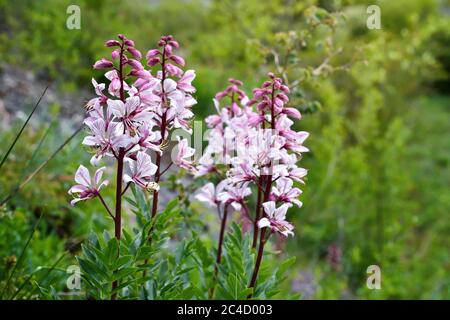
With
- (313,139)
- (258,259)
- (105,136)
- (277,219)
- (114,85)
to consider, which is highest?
(313,139)

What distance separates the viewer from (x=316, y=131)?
18.5 feet

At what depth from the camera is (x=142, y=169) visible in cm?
156

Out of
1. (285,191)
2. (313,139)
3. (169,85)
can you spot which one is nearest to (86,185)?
(169,85)

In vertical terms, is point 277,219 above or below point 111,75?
below

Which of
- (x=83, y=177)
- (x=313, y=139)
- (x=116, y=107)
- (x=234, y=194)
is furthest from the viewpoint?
(x=313, y=139)

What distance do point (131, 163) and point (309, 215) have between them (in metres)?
3.52

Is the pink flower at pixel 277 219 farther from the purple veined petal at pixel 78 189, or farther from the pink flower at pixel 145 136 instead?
the purple veined petal at pixel 78 189

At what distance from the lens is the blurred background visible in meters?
2.96

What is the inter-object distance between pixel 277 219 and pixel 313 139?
11.5 ft

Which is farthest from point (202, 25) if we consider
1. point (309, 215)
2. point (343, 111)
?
point (309, 215)

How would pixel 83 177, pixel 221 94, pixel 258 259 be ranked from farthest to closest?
pixel 221 94, pixel 258 259, pixel 83 177

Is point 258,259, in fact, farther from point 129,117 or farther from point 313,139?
point 313,139

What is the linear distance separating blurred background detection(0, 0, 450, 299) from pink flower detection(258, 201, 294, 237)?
0.93m

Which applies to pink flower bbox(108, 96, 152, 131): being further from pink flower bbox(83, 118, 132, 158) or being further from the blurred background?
the blurred background
